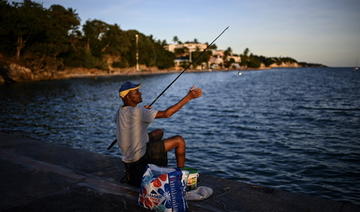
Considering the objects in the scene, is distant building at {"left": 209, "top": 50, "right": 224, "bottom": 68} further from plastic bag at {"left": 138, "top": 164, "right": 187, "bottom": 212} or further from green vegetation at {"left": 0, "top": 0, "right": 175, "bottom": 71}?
plastic bag at {"left": 138, "top": 164, "right": 187, "bottom": 212}

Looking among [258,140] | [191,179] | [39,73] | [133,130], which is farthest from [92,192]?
[39,73]

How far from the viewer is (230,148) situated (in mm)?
10383

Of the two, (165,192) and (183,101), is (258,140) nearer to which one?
(183,101)

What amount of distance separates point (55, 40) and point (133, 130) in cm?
6008

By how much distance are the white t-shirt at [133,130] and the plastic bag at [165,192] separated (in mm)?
644

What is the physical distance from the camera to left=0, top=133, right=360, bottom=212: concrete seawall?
11.3 ft

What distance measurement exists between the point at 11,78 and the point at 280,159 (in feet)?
164

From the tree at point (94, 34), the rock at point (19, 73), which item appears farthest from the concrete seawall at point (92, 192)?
the tree at point (94, 34)

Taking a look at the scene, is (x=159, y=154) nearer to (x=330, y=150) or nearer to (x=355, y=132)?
(x=330, y=150)

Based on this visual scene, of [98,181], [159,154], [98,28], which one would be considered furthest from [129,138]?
[98,28]

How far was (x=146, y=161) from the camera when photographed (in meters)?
3.99

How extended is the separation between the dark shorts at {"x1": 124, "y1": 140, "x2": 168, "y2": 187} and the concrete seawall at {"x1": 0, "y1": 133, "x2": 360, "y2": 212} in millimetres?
151

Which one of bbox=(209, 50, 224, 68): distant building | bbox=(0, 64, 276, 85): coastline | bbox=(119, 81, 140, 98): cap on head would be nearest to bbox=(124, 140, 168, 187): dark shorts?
bbox=(119, 81, 140, 98): cap on head

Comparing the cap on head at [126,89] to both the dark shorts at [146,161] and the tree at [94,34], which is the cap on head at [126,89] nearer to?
the dark shorts at [146,161]
